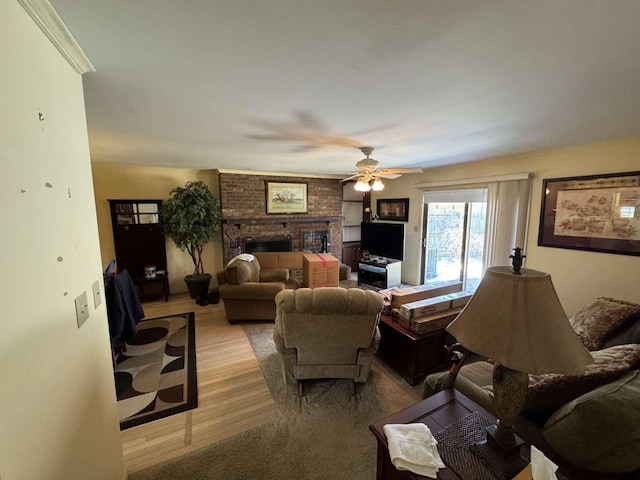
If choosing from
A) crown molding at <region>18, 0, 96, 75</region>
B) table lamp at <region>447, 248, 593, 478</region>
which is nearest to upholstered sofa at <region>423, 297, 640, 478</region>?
table lamp at <region>447, 248, 593, 478</region>

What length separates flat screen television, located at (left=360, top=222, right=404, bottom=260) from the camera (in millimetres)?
5320

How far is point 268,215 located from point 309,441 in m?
4.08

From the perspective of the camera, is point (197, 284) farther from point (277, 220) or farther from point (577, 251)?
point (577, 251)

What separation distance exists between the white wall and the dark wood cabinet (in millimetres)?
3612

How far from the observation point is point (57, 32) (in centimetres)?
102

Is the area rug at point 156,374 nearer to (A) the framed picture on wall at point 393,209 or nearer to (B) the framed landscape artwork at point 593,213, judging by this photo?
(A) the framed picture on wall at point 393,209

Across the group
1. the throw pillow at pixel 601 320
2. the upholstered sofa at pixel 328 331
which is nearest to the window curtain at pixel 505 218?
the throw pillow at pixel 601 320

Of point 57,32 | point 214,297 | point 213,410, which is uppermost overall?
point 57,32

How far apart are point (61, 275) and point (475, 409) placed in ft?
6.43

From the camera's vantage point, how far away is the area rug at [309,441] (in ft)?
5.40

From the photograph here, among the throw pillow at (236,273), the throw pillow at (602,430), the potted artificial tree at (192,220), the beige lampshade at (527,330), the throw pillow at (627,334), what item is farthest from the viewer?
the potted artificial tree at (192,220)

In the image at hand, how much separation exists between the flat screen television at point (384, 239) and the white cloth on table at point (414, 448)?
434 cm

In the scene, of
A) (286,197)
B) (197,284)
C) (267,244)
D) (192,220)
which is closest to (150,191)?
(192,220)

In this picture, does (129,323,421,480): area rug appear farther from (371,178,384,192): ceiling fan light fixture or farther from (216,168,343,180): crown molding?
(216,168,343,180): crown molding
